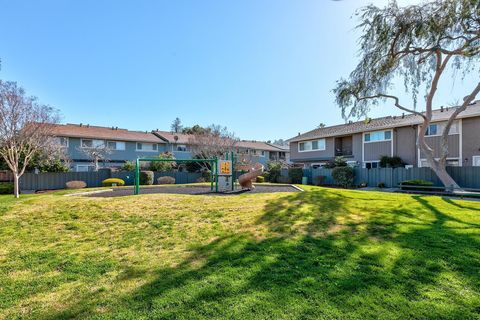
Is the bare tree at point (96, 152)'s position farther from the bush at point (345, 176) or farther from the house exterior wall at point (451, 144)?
the house exterior wall at point (451, 144)

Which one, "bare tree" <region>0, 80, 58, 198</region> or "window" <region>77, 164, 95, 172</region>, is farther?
"window" <region>77, 164, 95, 172</region>

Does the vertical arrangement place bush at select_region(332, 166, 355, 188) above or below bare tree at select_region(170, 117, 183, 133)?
below

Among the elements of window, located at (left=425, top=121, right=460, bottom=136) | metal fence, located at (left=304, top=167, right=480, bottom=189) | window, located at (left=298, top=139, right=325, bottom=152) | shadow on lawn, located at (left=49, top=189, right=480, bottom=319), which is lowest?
shadow on lawn, located at (left=49, top=189, right=480, bottom=319)

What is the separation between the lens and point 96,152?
32.9 m

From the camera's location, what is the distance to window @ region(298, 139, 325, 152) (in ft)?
114

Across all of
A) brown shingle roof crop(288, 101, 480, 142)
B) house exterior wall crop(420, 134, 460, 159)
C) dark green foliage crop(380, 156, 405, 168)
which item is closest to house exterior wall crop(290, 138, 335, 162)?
brown shingle roof crop(288, 101, 480, 142)

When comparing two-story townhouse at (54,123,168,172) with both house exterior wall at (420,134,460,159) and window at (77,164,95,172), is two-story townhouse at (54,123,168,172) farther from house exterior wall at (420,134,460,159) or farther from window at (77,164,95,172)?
house exterior wall at (420,134,460,159)

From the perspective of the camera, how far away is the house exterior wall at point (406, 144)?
1003 inches

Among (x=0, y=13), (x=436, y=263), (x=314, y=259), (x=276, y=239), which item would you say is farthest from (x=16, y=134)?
(x=436, y=263)

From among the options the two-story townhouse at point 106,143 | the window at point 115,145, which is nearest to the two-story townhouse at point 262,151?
the two-story townhouse at point 106,143

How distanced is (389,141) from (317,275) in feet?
89.2

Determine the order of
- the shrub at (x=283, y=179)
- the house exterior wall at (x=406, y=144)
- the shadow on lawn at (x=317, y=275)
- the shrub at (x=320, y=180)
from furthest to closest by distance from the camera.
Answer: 1. the shrub at (x=283, y=179)
2. the shrub at (x=320, y=180)
3. the house exterior wall at (x=406, y=144)
4. the shadow on lawn at (x=317, y=275)

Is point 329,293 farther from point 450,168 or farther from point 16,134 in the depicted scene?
point 450,168

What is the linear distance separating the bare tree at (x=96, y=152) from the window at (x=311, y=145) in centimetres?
2423
